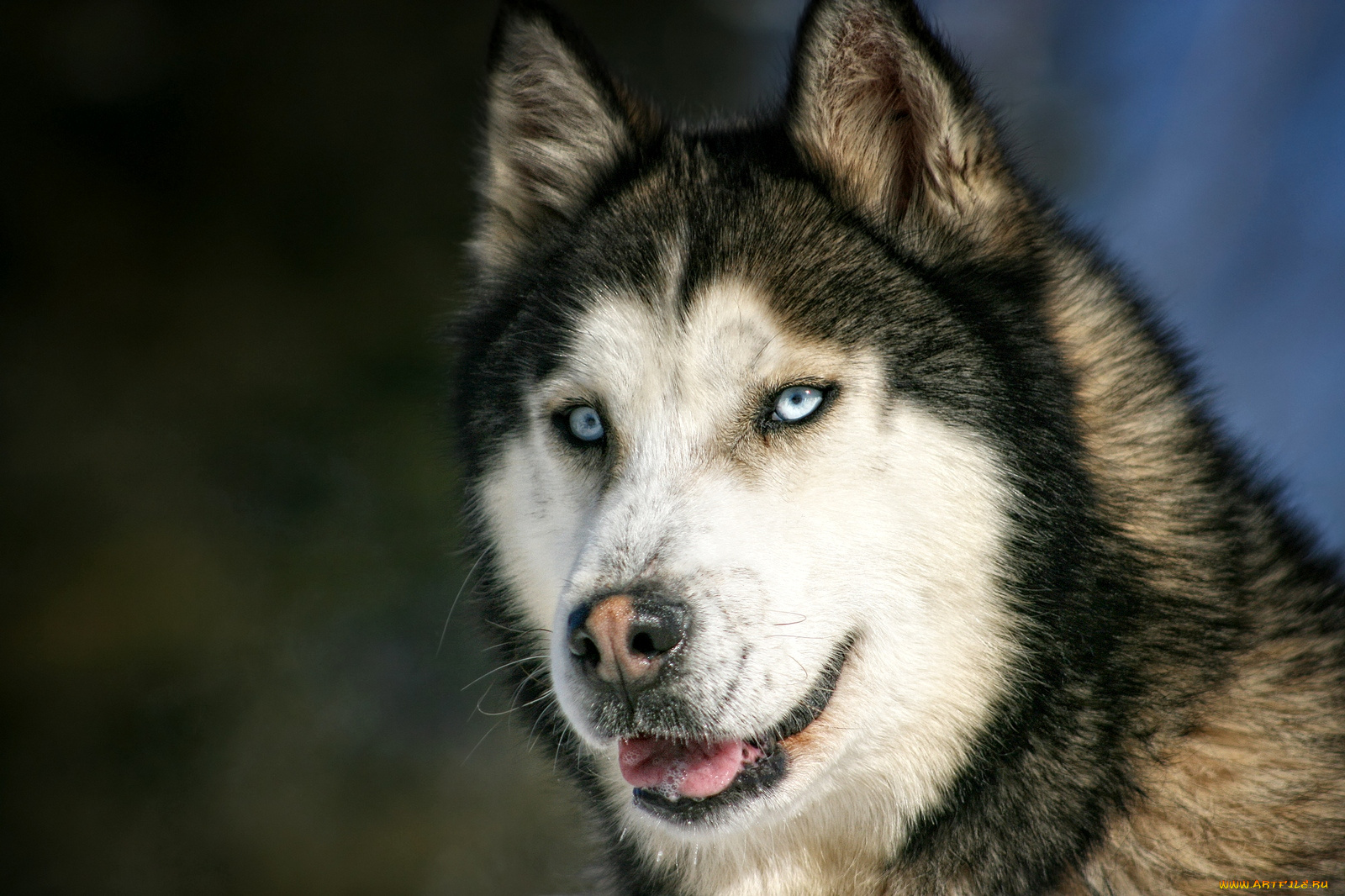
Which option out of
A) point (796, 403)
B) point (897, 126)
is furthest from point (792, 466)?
point (897, 126)

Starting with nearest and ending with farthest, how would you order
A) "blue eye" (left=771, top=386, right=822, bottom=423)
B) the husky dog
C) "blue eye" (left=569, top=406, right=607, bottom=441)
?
the husky dog, "blue eye" (left=771, top=386, right=822, bottom=423), "blue eye" (left=569, top=406, right=607, bottom=441)

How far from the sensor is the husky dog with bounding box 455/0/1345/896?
74.2 inches

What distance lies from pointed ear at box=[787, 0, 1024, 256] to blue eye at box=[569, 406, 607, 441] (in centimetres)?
74

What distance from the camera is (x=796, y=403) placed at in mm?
2037

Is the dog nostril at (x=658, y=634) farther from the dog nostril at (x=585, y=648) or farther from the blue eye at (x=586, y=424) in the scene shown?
the blue eye at (x=586, y=424)

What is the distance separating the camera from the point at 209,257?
6.54 metres

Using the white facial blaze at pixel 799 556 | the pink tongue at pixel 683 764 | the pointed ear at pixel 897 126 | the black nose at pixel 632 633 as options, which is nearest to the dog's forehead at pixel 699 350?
the white facial blaze at pixel 799 556

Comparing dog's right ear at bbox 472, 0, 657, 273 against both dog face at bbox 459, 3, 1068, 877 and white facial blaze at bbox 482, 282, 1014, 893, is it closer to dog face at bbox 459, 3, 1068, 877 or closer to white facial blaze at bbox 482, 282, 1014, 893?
dog face at bbox 459, 3, 1068, 877

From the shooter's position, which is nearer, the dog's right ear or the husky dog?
the husky dog

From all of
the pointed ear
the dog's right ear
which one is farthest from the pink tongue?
the dog's right ear

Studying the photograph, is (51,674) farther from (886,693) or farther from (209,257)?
(886,693)

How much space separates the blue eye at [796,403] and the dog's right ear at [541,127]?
88 centimetres

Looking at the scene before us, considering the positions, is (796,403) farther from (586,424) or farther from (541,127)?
(541,127)

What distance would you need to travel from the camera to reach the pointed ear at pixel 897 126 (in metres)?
2.03
